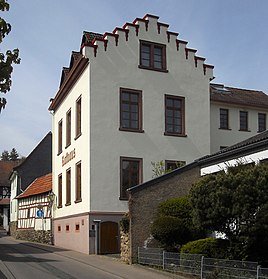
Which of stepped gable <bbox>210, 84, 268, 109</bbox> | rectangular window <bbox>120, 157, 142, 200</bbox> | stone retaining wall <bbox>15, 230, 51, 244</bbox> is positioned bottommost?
stone retaining wall <bbox>15, 230, 51, 244</bbox>

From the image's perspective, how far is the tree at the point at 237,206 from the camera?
1602 cm

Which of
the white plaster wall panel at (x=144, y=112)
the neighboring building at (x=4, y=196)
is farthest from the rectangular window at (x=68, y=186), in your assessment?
the neighboring building at (x=4, y=196)

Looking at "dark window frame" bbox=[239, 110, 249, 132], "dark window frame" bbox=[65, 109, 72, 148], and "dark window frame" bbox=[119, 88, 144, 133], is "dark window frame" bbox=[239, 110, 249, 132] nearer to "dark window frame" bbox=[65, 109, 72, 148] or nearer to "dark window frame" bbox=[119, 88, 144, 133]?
"dark window frame" bbox=[119, 88, 144, 133]

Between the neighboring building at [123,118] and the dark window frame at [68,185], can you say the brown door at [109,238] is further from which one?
the dark window frame at [68,185]

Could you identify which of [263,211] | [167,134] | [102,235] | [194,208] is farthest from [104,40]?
[263,211]

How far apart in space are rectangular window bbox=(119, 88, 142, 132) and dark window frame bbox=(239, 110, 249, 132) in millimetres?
9662

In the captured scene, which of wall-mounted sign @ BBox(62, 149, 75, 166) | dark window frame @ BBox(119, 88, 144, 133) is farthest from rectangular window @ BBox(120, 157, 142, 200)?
wall-mounted sign @ BBox(62, 149, 75, 166)

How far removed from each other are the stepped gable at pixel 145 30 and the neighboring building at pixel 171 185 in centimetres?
890

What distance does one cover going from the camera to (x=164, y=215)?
76.5 ft

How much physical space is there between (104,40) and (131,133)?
5.42m

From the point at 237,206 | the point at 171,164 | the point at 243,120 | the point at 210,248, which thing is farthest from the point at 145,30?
the point at 237,206

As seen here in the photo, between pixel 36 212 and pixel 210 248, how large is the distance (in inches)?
1066

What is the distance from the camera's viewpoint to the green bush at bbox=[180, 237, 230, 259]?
746 inches

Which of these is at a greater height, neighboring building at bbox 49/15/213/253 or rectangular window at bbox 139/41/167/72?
rectangular window at bbox 139/41/167/72
